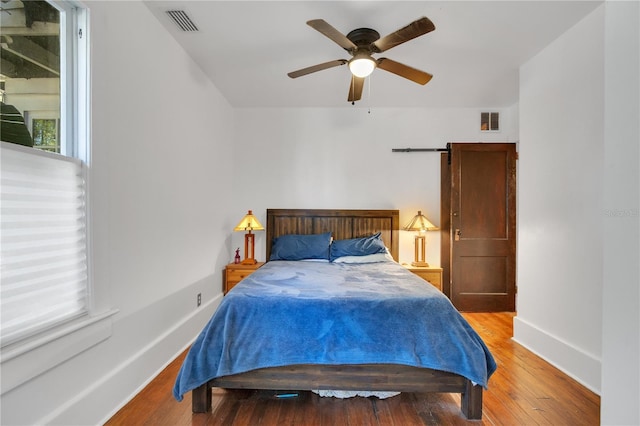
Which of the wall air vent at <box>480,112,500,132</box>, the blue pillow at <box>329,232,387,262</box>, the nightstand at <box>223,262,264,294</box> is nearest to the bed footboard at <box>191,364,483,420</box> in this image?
the blue pillow at <box>329,232,387,262</box>

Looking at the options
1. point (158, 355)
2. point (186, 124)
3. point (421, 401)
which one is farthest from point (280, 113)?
point (421, 401)

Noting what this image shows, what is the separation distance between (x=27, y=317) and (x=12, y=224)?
0.42 metres

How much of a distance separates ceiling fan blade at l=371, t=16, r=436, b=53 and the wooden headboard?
2165mm

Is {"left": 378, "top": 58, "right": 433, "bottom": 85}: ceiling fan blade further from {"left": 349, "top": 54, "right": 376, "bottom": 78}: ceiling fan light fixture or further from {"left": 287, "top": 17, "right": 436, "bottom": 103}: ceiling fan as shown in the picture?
{"left": 349, "top": 54, "right": 376, "bottom": 78}: ceiling fan light fixture

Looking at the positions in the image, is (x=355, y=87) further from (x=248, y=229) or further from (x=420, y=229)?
(x=248, y=229)

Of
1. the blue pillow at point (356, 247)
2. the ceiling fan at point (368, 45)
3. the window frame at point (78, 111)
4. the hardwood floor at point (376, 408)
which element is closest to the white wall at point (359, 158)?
the blue pillow at point (356, 247)

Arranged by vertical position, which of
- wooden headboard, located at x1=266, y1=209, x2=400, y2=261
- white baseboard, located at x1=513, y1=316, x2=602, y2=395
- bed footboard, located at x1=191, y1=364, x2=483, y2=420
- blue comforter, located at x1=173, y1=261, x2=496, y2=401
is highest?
wooden headboard, located at x1=266, y1=209, x2=400, y2=261

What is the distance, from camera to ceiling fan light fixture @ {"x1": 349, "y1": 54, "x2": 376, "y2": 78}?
2141 mm

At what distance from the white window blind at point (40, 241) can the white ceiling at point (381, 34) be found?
57.8 inches

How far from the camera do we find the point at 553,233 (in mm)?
2496

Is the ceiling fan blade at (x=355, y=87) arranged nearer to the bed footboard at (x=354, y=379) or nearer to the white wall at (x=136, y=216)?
the white wall at (x=136, y=216)

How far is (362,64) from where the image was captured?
Result: 85.7 inches

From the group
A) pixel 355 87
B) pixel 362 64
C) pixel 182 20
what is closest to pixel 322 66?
pixel 362 64

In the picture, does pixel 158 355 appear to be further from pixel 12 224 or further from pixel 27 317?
pixel 12 224
